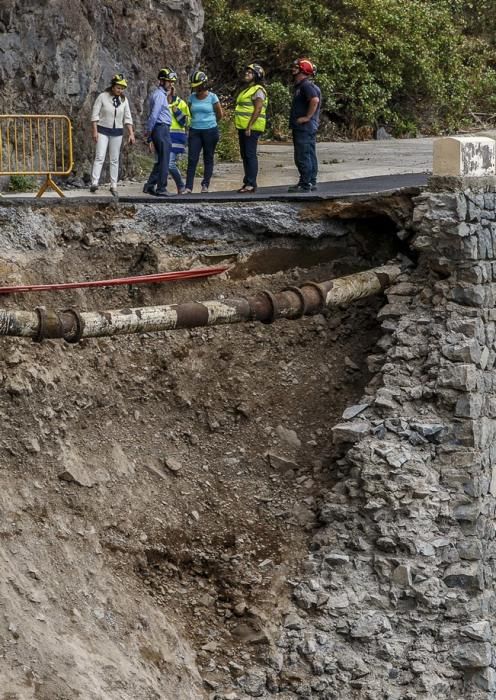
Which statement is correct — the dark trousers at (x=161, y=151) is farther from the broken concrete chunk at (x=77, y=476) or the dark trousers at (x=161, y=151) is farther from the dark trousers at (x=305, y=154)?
the broken concrete chunk at (x=77, y=476)

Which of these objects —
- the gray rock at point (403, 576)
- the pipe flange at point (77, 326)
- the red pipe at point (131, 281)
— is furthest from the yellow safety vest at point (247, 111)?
the gray rock at point (403, 576)

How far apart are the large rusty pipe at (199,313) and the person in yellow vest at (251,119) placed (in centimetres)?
Answer: 267

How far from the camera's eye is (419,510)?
37.4 feet

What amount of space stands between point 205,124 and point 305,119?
1398mm

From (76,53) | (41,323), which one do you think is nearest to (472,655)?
(41,323)

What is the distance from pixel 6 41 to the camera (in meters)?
16.3

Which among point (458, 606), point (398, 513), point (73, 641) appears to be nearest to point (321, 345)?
point (398, 513)

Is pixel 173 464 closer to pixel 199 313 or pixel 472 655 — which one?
pixel 199 313

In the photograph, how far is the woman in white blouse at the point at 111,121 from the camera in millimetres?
14930

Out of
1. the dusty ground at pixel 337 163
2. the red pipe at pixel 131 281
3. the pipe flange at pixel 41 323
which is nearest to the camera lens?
the pipe flange at pixel 41 323

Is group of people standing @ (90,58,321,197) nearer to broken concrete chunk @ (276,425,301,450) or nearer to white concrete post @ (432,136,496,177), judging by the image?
white concrete post @ (432,136,496,177)

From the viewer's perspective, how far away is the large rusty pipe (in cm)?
1052

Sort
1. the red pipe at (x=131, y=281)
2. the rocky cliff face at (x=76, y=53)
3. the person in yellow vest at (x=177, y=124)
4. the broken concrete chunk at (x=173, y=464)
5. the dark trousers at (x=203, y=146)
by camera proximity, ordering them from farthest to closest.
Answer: the rocky cliff face at (x=76, y=53)
the person in yellow vest at (x=177, y=124)
the dark trousers at (x=203, y=146)
the broken concrete chunk at (x=173, y=464)
the red pipe at (x=131, y=281)

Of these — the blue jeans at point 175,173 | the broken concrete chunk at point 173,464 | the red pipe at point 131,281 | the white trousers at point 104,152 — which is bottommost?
the broken concrete chunk at point 173,464
